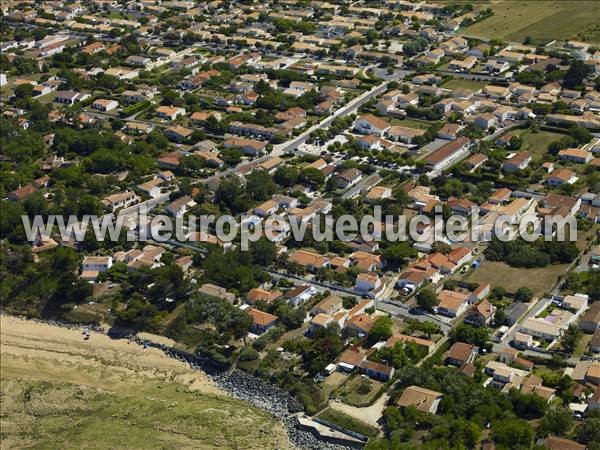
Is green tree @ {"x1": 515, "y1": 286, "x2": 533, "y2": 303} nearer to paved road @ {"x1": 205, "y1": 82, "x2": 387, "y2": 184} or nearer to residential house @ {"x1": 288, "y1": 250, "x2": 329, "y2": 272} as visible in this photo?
residential house @ {"x1": 288, "y1": 250, "x2": 329, "y2": 272}

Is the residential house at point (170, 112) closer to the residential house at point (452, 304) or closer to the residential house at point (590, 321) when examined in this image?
the residential house at point (452, 304)

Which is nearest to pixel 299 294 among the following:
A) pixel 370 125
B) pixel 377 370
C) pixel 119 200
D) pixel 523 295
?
pixel 377 370

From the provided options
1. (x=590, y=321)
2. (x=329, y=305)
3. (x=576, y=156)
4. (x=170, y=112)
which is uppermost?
(x=170, y=112)

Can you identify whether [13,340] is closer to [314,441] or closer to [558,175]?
[314,441]

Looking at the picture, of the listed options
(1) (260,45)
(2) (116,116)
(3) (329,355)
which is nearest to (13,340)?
(3) (329,355)

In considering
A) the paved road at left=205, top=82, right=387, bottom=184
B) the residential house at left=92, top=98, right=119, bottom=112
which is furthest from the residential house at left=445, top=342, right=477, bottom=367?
the residential house at left=92, top=98, right=119, bottom=112

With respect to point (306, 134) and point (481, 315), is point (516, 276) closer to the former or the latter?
point (481, 315)
